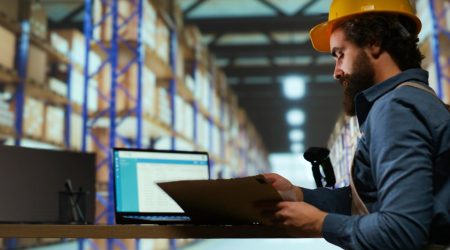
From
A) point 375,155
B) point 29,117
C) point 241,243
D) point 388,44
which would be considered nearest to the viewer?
point 375,155

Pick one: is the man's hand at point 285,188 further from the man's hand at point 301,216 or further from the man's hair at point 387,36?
the man's hair at point 387,36

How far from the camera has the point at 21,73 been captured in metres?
5.77

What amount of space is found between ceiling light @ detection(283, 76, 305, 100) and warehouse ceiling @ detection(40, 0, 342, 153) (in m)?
0.18

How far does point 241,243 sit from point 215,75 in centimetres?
427

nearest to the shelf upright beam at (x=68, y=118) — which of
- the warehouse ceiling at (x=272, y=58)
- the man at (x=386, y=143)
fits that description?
the warehouse ceiling at (x=272, y=58)

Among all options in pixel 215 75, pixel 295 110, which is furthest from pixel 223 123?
pixel 295 110

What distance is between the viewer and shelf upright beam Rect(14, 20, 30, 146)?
564 centimetres

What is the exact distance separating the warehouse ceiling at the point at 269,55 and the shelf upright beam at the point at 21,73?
3.26 meters

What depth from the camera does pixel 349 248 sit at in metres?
1.33

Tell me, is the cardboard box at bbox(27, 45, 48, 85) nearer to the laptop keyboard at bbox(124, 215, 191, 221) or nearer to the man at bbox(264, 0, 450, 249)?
the laptop keyboard at bbox(124, 215, 191, 221)

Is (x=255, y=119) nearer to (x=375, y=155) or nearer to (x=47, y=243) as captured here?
(x=47, y=243)

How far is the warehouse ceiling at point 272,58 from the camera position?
9.17 m

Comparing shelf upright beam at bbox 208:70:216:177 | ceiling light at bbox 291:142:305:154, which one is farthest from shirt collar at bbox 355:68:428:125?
ceiling light at bbox 291:142:305:154

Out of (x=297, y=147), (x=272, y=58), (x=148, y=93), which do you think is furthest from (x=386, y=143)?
(x=297, y=147)
